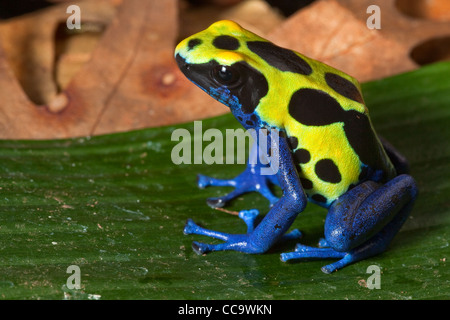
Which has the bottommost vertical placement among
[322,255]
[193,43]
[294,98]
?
[322,255]

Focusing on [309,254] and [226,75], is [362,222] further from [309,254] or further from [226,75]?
[226,75]

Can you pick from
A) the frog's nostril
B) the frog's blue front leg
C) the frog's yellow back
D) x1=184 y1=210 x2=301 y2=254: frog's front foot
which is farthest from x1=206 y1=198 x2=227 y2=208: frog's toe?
the frog's nostril

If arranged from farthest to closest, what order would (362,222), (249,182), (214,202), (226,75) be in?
(249,182)
(214,202)
(362,222)
(226,75)

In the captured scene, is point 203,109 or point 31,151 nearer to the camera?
point 31,151

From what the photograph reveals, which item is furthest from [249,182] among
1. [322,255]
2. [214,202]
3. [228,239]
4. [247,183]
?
[322,255]

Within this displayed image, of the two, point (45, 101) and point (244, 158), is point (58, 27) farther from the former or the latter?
point (244, 158)

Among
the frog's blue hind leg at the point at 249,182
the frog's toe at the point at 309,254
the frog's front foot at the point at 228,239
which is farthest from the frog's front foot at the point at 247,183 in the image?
the frog's toe at the point at 309,254

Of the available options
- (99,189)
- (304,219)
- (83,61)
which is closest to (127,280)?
(99,189)
